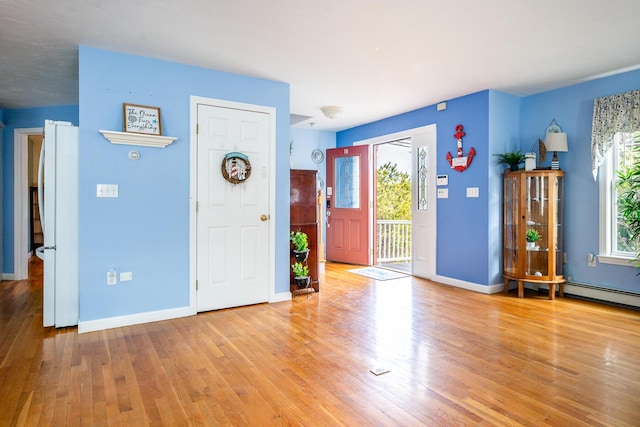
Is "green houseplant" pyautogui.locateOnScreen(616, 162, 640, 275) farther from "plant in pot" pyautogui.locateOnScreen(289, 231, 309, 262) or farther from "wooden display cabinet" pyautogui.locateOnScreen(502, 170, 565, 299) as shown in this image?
"plant in pot" pyautogui.locateOnScreen(289, 231, 309, 262)

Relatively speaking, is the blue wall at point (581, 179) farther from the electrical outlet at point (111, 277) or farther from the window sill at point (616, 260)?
the electrical outlet at point (111, 277)

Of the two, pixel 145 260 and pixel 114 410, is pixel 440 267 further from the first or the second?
pixel 114 410

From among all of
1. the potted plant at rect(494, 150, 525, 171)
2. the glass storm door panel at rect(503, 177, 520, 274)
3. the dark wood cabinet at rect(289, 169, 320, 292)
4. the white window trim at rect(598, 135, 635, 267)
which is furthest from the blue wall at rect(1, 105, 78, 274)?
the white window trim at rect(598, 135, 635, 267)

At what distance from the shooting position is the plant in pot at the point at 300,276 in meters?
4.48

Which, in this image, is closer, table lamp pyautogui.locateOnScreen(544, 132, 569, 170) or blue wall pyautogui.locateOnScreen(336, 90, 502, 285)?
table lamp pyautogui.locateOnScreen(544, 132, 569, 170)

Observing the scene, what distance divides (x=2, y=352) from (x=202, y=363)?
1.59 meters

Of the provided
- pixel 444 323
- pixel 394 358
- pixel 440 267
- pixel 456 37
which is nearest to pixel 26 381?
pixel 394 358

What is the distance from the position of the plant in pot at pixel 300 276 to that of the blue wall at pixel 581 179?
3243 mm

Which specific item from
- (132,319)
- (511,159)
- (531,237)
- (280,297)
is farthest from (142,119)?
(531,237)

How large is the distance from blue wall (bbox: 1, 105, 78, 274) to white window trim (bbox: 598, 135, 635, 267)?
296 inches

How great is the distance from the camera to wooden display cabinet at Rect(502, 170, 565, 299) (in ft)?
14.5

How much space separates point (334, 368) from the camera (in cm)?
255

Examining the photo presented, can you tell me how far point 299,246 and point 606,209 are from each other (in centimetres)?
357

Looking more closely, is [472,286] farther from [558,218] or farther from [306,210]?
[306,210]
